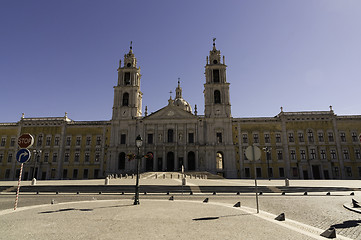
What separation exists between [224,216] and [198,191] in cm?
1057

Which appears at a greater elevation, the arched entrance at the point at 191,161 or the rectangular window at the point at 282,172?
the arched entrance at the point at 191,161

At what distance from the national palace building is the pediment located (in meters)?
0.21

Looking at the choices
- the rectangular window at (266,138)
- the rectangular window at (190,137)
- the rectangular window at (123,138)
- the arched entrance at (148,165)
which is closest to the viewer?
the rectangular window at (266,138)

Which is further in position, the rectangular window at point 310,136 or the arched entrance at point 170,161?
the arched entrance at point 170,161

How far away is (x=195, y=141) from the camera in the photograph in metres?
45.2

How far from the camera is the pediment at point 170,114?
4662cm

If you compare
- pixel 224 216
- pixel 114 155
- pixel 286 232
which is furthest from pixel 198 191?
pixel 114 155

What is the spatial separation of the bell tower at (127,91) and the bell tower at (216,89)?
1535cm

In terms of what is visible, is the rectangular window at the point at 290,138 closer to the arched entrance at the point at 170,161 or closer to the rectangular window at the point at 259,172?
the rectangular window at the point at 259,172

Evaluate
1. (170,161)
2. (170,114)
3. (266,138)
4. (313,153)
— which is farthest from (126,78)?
(313,153)

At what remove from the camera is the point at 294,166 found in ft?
137

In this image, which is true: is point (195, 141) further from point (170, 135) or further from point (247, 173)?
point (247, 173)

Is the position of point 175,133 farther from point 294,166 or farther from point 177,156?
point 294,166

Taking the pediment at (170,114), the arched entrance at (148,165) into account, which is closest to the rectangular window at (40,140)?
the arched entrance at (148,165)
